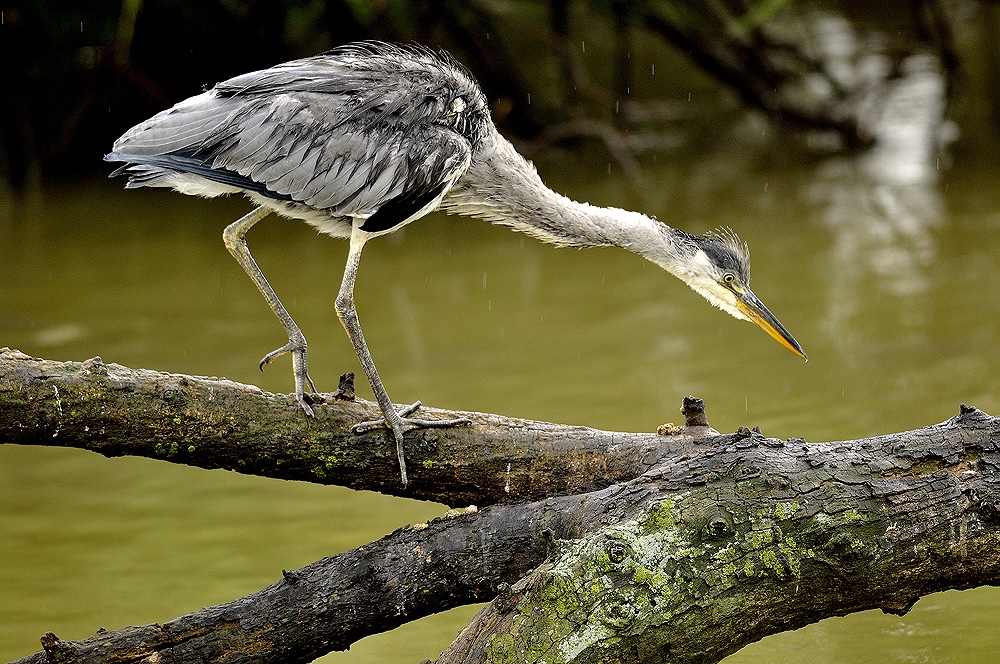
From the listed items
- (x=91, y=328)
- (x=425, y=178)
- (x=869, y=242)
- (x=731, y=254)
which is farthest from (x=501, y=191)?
(x=869, y=242)

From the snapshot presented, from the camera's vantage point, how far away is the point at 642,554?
3252mm

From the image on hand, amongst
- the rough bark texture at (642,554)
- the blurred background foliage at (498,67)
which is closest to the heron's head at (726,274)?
the rough bark texture at (642,554)

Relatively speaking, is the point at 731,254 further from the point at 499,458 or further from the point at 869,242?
the point at 869,242

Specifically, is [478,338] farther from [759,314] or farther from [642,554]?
[642,554]

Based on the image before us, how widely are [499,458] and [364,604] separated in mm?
650

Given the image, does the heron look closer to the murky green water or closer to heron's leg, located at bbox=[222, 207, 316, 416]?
heron's leg, located at bbox=[222, 207, 316, 416]

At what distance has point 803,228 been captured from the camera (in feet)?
32.6

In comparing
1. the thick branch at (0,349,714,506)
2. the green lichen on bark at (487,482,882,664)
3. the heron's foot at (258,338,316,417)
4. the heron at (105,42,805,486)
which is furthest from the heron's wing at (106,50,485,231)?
the green lichen on bark at (487,482,882,664)

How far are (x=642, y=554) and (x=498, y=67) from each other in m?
8.46

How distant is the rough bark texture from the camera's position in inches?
127

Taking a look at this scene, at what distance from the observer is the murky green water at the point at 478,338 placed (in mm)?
5293

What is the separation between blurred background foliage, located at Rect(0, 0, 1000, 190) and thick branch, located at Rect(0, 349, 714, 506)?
237 inches

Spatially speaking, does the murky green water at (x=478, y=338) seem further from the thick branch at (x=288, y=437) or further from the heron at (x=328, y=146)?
the heron at (x=328, y=146)

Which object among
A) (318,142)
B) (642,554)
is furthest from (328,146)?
(642,554)
